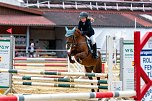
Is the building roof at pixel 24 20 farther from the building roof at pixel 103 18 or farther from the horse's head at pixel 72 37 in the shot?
the horse's head at pixel 72 37

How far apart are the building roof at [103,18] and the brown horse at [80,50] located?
896 inches

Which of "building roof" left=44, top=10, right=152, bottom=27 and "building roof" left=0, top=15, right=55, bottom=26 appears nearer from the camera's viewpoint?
"building roof" left=0, top=15, right=55, bottom=26

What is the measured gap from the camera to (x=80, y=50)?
32.0 feet

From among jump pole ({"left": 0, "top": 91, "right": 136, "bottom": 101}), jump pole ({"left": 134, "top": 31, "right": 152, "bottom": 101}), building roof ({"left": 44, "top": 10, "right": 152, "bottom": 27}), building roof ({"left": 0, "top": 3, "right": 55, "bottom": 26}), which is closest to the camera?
jump pole ({"left": 0, "top": 91, "right": 136, "bottom": 101})

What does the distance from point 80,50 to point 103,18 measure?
26.4 metres

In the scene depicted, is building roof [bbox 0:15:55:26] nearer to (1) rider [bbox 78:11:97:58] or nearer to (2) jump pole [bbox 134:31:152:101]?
(1) rider [bbox 78:11:97:58]

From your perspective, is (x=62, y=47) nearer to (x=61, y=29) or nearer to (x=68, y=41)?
(x=61, y=29)

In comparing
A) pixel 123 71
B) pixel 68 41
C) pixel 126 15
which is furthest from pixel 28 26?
pixel 123 71

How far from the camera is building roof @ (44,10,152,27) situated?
111 ft

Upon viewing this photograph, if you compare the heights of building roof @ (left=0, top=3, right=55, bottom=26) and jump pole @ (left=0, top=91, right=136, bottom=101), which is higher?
building roof @ (left=0, top=3, right=55, bottom=26)

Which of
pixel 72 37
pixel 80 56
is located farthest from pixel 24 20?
pixel 80 56

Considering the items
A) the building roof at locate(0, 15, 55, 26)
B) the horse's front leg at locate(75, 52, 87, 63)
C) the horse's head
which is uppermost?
the building roof at locate(0, 15, 55, 26)

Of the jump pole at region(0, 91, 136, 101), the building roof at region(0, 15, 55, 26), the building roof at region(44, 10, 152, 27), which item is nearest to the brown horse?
the jump pole at region(0, 91, 136, 101)

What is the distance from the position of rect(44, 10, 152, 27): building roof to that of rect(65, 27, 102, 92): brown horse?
896 inches
